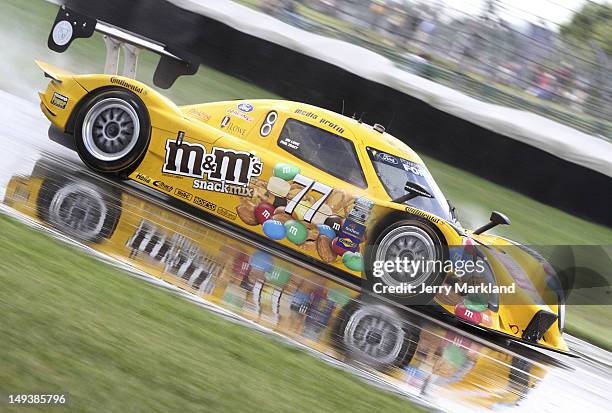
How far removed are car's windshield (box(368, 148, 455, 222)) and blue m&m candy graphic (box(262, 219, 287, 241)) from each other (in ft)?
3.18

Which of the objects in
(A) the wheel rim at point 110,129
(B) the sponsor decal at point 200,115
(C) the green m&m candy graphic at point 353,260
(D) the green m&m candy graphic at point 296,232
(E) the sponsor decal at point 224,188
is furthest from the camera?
(B) the sponsor decal at point 200,115

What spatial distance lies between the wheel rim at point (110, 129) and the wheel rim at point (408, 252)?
2.61 m

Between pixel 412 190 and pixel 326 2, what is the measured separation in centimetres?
778

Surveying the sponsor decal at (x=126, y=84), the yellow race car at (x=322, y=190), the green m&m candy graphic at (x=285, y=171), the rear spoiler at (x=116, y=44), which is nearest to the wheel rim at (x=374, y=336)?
the yellow race car at (x=322, y=190)

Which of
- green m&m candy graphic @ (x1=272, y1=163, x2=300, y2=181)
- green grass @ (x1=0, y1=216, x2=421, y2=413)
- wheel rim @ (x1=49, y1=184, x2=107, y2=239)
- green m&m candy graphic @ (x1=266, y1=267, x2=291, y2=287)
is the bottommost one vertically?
green grass @ (x1=0, y1=216, x2=421, y2=413)

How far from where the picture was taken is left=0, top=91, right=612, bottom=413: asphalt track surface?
5941 millimetres

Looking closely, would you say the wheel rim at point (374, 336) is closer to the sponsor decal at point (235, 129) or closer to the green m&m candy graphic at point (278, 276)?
the green m&m candy graphic at point (278, 276)

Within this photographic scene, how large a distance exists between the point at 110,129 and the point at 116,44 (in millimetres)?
1515

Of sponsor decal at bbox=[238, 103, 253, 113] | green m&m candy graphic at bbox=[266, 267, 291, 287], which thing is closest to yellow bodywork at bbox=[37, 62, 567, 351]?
sponsor decal at bbox=[238, 103, 253, 113]

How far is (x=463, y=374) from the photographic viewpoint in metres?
6.36

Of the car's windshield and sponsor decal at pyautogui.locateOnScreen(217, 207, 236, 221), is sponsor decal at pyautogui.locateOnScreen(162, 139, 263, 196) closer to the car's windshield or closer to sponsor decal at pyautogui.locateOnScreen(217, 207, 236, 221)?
sponsor decal at pyautogui.locateOnScreen(217, 207, 236, 221)

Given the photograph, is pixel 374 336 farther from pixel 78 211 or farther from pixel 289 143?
pixel 78 211

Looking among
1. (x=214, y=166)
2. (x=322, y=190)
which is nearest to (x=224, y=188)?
(x=214, y=166)

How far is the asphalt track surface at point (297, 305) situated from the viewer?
5.94m
